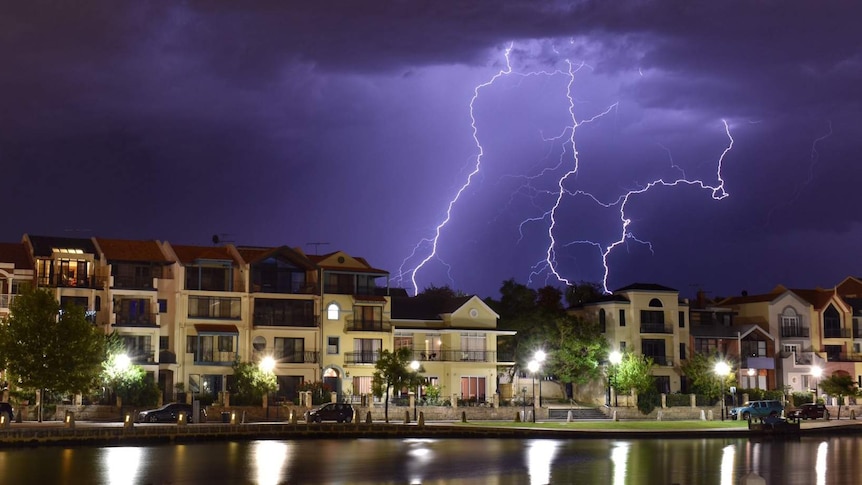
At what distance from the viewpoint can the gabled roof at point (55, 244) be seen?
83000mm

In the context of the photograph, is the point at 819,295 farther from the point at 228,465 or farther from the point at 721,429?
the point at 228,465

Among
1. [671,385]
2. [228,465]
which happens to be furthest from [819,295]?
[228,465]

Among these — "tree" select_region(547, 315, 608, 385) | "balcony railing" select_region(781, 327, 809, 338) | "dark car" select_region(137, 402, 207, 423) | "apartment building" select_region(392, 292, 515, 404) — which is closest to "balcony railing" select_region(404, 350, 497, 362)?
"apartment building" select_region(392, 292, 515, 404)

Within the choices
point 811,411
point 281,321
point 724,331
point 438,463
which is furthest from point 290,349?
point 438,463

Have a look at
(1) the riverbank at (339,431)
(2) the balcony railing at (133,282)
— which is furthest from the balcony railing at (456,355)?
(2) the balcony railing at (133,282)

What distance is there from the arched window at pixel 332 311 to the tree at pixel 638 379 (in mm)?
21372

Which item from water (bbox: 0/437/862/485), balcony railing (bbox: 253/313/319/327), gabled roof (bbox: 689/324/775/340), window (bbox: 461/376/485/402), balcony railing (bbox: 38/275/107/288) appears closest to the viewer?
water (bbox: 0/437/862/485)

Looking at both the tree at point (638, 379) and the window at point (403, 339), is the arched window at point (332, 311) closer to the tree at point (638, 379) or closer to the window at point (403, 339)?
the window at point (403, 339)

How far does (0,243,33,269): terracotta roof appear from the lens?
3263 inches

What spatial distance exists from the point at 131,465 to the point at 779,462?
2608 cm

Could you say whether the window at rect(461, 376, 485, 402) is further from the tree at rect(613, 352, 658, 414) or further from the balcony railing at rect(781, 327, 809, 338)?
the balcony railing at rect(781, 327, 809, 338)

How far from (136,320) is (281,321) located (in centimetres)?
1061

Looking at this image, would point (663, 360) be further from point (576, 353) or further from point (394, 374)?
point (394, 374)

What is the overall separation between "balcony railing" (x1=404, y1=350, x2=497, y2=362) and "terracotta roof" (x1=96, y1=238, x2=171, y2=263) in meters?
20.6
